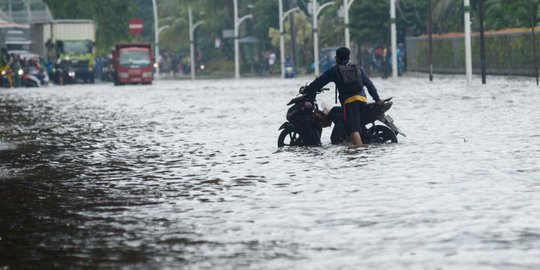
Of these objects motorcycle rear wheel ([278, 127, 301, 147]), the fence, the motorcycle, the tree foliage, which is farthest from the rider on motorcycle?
the fence

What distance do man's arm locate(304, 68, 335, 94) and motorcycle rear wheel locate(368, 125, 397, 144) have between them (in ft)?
3.41

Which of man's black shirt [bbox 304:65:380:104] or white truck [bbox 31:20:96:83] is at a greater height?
white truck [bbox 31:20:96:83]

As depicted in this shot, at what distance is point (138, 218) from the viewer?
41.2 feet

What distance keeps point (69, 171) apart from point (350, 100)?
4002 mm

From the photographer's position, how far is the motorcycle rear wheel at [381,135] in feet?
68.4

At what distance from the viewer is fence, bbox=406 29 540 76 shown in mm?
57906

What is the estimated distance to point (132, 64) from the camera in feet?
273

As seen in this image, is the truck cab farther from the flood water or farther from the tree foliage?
the flood water

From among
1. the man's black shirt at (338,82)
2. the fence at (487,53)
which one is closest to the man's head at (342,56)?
the man's black shirt at (338,82)

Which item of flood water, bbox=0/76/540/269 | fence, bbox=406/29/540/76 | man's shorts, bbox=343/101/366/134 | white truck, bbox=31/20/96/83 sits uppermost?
white truck, bbox=31/20/96/83

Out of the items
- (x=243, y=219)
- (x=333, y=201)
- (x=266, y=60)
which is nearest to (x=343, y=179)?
(x=333, y=201)

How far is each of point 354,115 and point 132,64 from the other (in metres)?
63.8

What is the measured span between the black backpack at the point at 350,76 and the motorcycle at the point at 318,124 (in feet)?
1.11

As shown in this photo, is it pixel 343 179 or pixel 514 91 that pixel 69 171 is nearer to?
pixel 343 179
